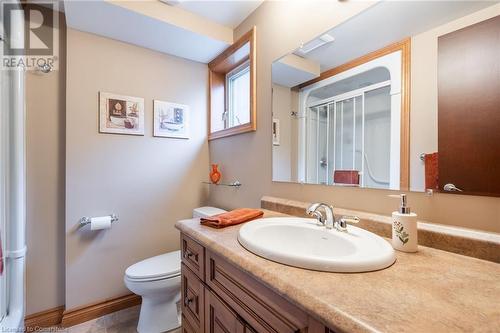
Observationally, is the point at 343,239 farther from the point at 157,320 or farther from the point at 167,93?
the point at 167,93

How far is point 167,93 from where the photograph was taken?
80.4 inches

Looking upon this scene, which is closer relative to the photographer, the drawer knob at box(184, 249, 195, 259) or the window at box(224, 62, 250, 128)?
the drawer knob at box(184, 249, 195, 259)

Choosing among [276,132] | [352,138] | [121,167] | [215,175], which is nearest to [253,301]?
[352,138]

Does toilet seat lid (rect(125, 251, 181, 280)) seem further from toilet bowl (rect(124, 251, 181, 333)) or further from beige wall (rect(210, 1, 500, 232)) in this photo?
beige wall (rect(210, 1, 500, 232))

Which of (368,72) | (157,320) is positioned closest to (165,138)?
(157,320)

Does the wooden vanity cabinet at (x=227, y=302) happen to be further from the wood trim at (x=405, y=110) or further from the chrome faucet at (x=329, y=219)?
the wood trim at (x=405, y=110)

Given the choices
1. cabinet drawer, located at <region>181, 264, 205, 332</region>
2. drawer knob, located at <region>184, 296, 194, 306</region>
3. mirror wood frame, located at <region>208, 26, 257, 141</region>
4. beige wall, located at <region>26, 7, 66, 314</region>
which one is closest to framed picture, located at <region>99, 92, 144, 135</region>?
beige wall, located at <region>26, 7, 66, 314</region>

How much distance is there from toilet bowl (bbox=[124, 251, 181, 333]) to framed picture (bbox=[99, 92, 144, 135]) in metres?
1.04

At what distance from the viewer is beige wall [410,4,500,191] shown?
817 mm

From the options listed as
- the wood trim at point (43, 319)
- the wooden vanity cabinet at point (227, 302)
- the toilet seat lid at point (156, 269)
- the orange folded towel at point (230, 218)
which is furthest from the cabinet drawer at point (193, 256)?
the wood trim at point (43, 319)

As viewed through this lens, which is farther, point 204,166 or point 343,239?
point 204,166

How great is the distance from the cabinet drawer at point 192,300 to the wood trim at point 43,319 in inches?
47.4

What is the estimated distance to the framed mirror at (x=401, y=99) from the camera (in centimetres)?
73

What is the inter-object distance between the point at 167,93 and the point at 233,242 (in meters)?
1.66
